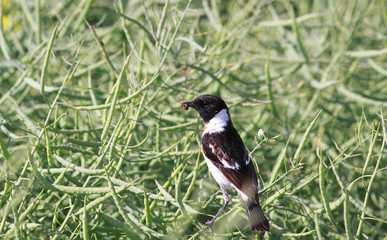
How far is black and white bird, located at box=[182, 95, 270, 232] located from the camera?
247 cm

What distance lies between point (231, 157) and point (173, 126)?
39 centimetres

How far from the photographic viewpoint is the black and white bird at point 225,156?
2.47 meters

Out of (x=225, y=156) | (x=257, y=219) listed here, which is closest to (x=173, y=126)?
(x=225, y=156)

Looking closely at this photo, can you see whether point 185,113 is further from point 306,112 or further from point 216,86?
point 306,112

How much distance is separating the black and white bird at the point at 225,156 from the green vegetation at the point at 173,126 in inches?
2.7

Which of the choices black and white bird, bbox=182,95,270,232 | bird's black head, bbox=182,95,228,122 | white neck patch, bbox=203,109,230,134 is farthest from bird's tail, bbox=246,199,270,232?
bird's black head, bbox=182,95,228,122

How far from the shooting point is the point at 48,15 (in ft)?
14.6

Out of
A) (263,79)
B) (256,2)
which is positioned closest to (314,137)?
(263,79)

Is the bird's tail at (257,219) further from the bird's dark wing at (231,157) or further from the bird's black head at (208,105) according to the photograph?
the bird's black head at (208,105)

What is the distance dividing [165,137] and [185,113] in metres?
0.39

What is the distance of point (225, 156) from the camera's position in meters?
2.77

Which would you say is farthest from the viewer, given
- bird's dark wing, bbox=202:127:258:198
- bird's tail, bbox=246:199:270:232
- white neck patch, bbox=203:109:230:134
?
white neck patch, bbox=203:109:230:134

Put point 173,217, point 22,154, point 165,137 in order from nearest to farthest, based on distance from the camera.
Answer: point 22,154 < point 173,217 < point 165,137

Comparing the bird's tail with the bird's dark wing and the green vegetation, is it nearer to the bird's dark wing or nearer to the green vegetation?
the green vegetation
